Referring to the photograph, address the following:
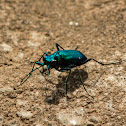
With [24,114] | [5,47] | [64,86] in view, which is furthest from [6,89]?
[5,47]

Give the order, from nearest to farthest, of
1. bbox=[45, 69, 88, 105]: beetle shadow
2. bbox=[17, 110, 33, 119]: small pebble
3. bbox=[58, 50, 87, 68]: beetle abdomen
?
bbox=[17, 110, 33, 119]: small pebble < bbox=[45, 69, 88, 105]: beetle shadow < bbox=[58, 50, 87, 68]: beetle abdomen

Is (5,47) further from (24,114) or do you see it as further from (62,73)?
(24,114)

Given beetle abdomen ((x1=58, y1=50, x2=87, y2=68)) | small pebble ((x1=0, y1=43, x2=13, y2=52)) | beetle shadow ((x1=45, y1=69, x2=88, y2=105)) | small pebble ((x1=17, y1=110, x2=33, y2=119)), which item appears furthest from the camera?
small pebble ((x1=0, y1=43, x2=13, y2=52))

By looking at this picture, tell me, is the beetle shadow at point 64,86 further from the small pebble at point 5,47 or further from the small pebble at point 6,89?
the small pebble at point 5,47

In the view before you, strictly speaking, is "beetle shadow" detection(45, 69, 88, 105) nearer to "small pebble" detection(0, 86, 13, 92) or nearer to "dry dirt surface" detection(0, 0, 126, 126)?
"dry dirt surface" detection(0, 0, 126, 126)

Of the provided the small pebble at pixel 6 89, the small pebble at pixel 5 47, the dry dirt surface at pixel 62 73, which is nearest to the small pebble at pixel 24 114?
the dry dirt surface at pixel 62 73

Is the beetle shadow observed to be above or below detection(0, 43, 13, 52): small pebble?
below

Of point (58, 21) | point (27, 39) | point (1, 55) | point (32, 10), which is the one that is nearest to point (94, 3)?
point (58, 21)

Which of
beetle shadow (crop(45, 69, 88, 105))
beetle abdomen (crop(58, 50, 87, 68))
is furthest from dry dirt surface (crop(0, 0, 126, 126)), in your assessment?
beetle abdomen (crop(58, 50, 87, 68))
